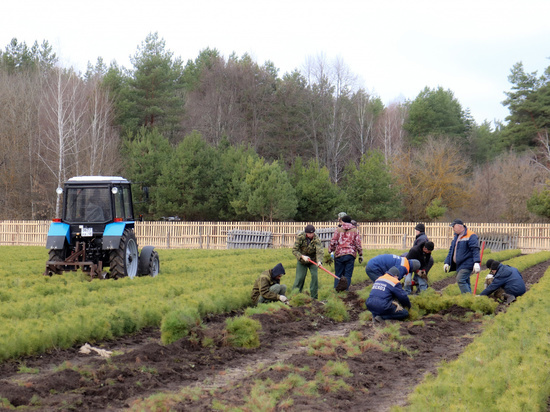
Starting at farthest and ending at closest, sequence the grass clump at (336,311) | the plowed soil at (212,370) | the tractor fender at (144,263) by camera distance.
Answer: the tractor fender at (144,263) → the grass clump at (336,311) → the plowed soil at (212,370)

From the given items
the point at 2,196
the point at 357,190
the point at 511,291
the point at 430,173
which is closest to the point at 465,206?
the point at 430,173

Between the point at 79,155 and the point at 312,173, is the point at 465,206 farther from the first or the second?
the point at 79,155

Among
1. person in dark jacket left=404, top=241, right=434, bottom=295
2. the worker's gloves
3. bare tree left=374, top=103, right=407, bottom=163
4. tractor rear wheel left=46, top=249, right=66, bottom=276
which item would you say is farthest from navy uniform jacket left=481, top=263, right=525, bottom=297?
bare tree left=374, top=103, right=407, bottom=163

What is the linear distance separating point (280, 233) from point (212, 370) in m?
32.0

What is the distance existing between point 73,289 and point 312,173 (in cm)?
3758

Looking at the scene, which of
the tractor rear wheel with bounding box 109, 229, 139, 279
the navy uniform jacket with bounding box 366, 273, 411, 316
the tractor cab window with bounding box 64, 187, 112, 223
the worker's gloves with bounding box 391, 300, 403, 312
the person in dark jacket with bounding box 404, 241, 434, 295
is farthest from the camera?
the tractor cab window with bounding box 64, 187, 112, 223

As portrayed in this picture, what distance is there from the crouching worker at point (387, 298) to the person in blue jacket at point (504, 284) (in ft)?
9.52

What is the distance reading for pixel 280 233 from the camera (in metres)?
39.8

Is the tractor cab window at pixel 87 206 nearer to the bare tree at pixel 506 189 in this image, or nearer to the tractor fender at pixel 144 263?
the tractor fender at pixel 144 263

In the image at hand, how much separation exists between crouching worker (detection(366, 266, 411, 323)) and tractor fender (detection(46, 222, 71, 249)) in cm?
833

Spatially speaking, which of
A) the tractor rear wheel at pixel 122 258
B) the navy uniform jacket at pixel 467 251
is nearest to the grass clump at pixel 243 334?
the navy uniform jacket at pixel 467 251

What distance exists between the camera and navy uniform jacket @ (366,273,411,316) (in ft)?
35.3

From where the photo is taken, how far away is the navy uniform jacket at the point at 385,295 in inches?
424

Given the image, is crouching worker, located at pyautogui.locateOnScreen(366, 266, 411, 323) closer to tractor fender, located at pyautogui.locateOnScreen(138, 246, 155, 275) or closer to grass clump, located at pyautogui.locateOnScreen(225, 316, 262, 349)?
grass clump, located at pyautogui.locateOnScreen(225, 316, 262, 349)
